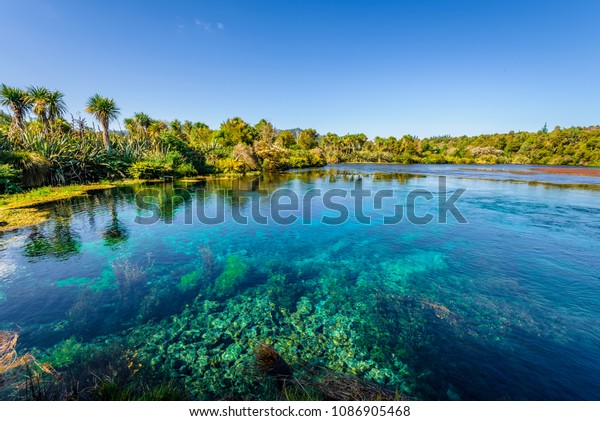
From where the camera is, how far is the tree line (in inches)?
1005

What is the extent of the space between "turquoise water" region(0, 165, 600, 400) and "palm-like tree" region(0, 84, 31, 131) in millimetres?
27025

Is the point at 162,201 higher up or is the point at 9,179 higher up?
the point at 9,179

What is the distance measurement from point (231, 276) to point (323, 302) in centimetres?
389

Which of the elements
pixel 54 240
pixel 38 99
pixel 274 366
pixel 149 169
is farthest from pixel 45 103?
pixel 274 366

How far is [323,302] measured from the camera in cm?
837

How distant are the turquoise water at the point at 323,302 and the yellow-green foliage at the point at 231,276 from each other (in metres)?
0.07

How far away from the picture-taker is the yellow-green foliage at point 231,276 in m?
8.95

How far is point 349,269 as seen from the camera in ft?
35.7

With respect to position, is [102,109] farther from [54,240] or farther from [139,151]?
[54,240]

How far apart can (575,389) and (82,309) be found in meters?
12.7

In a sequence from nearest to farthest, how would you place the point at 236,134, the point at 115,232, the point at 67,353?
the point at 67,353
the point at 115,232
the point at 236,134

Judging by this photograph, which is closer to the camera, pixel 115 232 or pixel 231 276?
pixel 231 276
